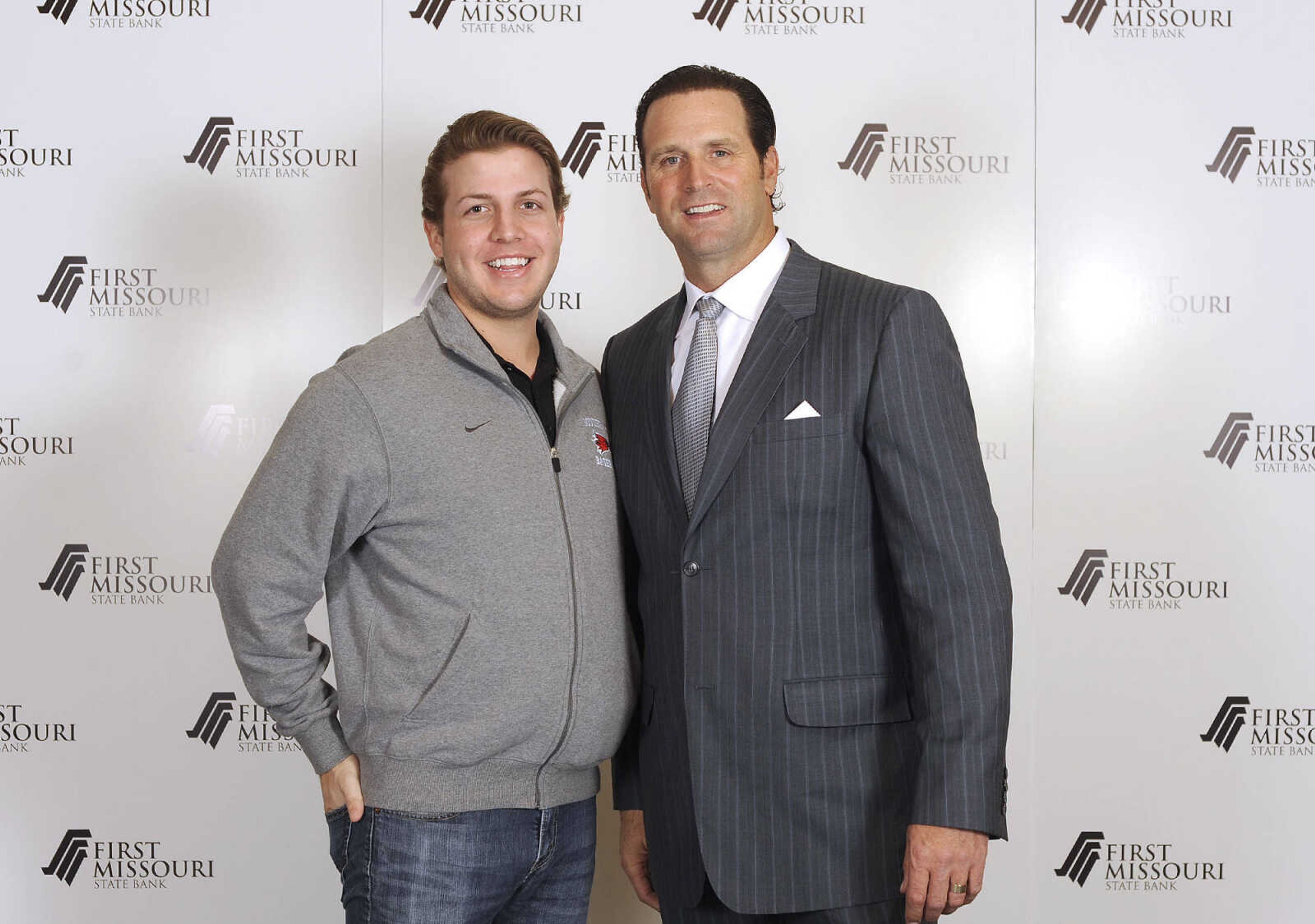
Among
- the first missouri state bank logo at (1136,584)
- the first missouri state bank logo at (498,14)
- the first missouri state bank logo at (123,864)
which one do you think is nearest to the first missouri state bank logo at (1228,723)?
the first missouri state bank logo at (1136,584)

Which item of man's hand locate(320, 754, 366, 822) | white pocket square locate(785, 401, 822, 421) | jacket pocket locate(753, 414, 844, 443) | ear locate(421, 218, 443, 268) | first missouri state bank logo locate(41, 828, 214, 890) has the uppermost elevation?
ear locate(421, 218, 443, 268)

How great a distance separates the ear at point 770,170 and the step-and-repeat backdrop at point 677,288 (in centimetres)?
92

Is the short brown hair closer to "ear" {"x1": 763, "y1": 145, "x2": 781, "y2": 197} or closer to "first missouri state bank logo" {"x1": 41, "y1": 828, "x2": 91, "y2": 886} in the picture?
"ear" {"x1": 763, "y1": 145, "x2": 781, "y2": 197}

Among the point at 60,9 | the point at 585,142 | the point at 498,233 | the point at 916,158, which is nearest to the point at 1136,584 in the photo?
the point at 916,158

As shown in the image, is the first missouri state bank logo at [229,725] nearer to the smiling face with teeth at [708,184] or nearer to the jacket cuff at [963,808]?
the smiling face with teeth at [708,184]

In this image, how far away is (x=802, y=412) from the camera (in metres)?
1.72

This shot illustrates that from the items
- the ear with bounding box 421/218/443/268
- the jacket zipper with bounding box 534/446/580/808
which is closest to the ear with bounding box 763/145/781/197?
the ear with bounding box 421/218/443/268

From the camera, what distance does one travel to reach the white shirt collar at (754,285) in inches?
74.7

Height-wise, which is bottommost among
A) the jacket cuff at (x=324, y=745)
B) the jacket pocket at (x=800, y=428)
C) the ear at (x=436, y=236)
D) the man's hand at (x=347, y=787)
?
the man's hand at (x=347, y=787)

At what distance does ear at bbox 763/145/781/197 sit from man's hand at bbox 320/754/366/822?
127 centimetres

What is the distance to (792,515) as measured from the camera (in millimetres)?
1711

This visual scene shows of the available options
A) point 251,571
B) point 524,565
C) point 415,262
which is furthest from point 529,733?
point 415,262

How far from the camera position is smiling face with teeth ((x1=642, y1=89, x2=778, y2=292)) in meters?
1.89

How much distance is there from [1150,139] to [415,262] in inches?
81.6
